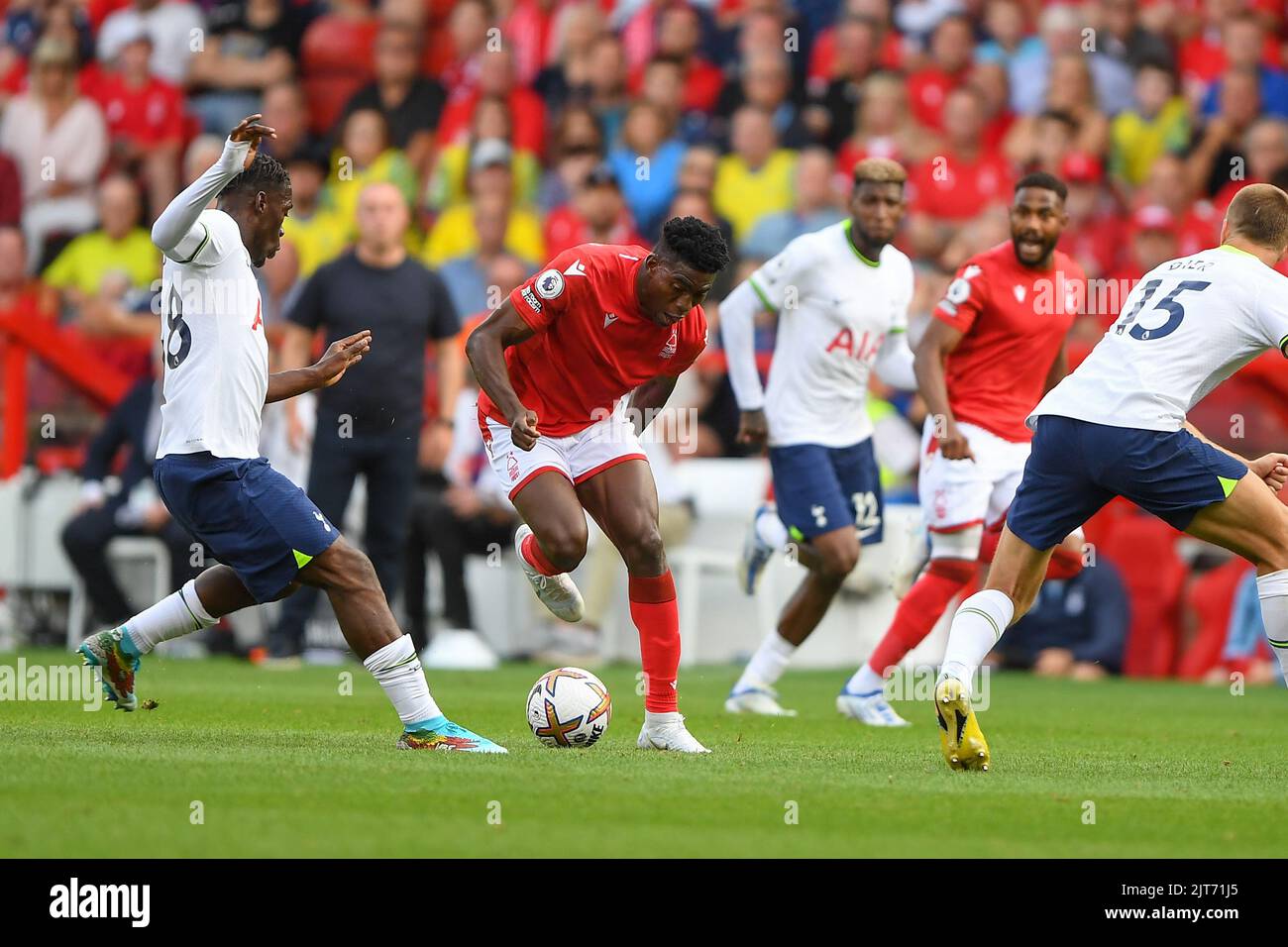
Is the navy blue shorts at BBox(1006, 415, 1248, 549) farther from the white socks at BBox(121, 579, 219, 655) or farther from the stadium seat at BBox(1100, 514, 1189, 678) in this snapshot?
the stadium seat at BBox(1100, 514, 1189, 678)

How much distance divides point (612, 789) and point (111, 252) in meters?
13.6

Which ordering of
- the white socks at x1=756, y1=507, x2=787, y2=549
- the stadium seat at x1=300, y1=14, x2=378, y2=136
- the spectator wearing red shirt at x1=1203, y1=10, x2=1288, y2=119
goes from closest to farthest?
the white socks at x1=756, y1=507, x2=787, y2=549, the spectator wearing red shirt at x1=1203, y1=10, x2=1288, y2=119, the stadium seat at x1=300, y1=14, x2=378, y2=136

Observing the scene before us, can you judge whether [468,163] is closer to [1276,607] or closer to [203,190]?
[203,190]

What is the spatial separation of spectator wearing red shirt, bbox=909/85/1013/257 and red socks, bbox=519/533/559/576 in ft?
28.9

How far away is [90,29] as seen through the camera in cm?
2095

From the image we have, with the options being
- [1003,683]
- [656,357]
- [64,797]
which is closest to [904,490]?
[1003,683]

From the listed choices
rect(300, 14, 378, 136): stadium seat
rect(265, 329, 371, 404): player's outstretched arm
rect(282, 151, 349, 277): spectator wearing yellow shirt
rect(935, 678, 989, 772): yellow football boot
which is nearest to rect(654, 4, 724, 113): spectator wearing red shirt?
rect(300, 14, 378, 136): stadium seat

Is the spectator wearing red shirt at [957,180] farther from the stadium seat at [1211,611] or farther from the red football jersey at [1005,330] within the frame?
the red football jersey at [1005,330]

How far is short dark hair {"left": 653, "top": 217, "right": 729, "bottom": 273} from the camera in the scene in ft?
25.5

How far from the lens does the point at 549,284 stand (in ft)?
26.9

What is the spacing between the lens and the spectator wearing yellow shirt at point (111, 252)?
1869 cm

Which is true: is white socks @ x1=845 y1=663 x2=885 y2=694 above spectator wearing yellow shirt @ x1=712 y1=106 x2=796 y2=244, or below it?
below
